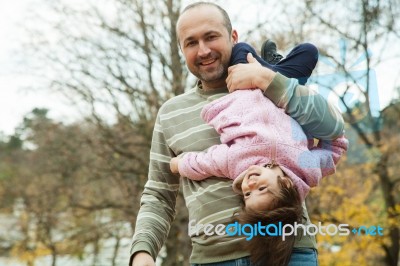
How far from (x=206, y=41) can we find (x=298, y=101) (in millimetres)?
343

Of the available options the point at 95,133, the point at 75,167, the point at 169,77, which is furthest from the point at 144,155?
the point at 75,167

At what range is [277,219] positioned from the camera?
4.01 feet

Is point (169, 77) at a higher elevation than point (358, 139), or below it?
higher

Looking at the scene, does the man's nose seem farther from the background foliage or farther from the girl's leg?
the background foliage

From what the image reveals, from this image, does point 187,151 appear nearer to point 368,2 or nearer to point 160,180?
point 160,180

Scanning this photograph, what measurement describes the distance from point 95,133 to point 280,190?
7992mm

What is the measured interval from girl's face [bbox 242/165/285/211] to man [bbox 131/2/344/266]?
0.46ft

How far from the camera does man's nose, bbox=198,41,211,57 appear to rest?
1.48 m

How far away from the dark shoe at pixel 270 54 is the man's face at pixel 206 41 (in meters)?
0.12

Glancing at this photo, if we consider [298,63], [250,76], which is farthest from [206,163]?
[298,63]

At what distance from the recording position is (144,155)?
8852 millimetres

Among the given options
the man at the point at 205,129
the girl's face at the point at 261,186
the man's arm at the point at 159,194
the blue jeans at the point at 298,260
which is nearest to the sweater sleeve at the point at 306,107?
the man at the point at 205,129

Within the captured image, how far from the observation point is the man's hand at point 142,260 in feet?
4.69

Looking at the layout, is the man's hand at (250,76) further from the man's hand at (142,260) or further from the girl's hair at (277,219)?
the man's hand at (142,260)
